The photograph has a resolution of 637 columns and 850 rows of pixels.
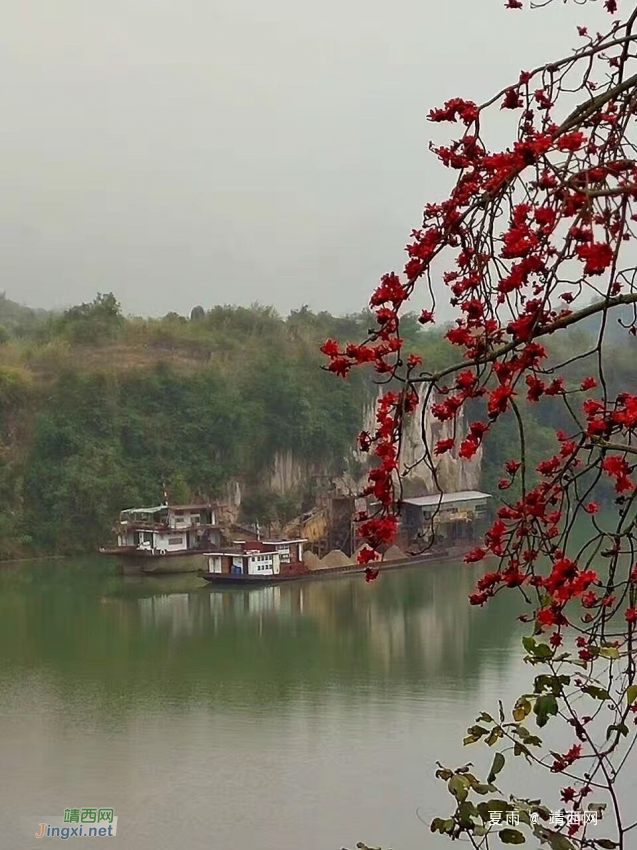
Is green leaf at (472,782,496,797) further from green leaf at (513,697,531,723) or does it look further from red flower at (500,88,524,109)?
red flower at (500,88,524,109)

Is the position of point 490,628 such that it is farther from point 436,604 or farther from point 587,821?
point 587,821

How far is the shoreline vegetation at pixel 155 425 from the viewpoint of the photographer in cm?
1145

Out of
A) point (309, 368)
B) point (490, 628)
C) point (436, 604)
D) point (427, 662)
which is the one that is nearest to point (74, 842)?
point (427, 662)

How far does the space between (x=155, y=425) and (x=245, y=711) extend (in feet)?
24.9

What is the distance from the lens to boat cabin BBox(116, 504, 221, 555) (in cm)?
1009

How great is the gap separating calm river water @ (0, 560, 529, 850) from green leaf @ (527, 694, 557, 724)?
8.34 feet

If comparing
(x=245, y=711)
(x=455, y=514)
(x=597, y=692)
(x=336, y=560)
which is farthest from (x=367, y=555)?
(x=455, y=514)

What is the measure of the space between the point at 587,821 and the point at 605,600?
1.30 feet

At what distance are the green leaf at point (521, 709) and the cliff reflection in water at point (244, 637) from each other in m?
4.08

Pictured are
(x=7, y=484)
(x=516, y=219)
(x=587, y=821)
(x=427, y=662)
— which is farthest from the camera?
(x=7, y=484)

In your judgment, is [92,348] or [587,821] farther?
[92,348]

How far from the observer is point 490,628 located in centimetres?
676

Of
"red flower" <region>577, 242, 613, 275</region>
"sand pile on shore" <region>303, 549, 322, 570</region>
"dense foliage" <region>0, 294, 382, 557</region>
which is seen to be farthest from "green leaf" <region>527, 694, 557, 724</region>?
"dense foliage" <region>0, 294, 382, 557</region>

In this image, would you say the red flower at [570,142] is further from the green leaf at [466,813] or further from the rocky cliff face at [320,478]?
the rocky cliff face at [320,478]
